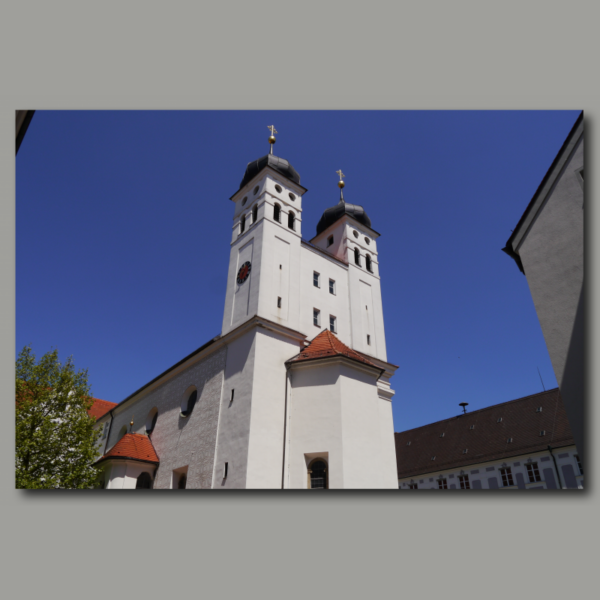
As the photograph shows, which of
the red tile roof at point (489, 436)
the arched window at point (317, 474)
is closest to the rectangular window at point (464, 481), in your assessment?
the red tile roof at point (489, 436)

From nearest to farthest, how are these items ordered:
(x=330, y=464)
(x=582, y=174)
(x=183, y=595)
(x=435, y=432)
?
(x=183, y=595) → (x=582, y=174) → (x=330, y=464) → (x=435, y=432)

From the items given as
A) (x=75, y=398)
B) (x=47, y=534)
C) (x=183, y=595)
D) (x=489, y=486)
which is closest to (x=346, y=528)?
(x=183, y=595)

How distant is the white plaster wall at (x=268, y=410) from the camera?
1370 cm

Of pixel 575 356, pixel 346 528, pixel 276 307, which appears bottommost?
pixel 346 528

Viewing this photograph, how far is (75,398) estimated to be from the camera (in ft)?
52.3

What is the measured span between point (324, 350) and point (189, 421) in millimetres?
6369

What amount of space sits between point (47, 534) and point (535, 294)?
30.1 ft

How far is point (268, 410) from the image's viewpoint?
14.6 m

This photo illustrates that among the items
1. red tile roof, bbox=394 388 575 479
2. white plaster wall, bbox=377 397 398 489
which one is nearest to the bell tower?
white plaster wall, bbox=377 397 398 489

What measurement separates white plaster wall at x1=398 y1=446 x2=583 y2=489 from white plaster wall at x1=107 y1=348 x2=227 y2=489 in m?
16.5

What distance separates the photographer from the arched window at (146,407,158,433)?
21.5 m

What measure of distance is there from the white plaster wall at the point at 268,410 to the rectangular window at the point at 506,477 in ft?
51.4

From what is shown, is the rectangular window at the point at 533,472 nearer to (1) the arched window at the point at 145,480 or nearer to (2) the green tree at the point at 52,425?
(1) the arched window at the point at 145,480

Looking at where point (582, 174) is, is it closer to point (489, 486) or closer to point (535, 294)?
point (535, 294)
